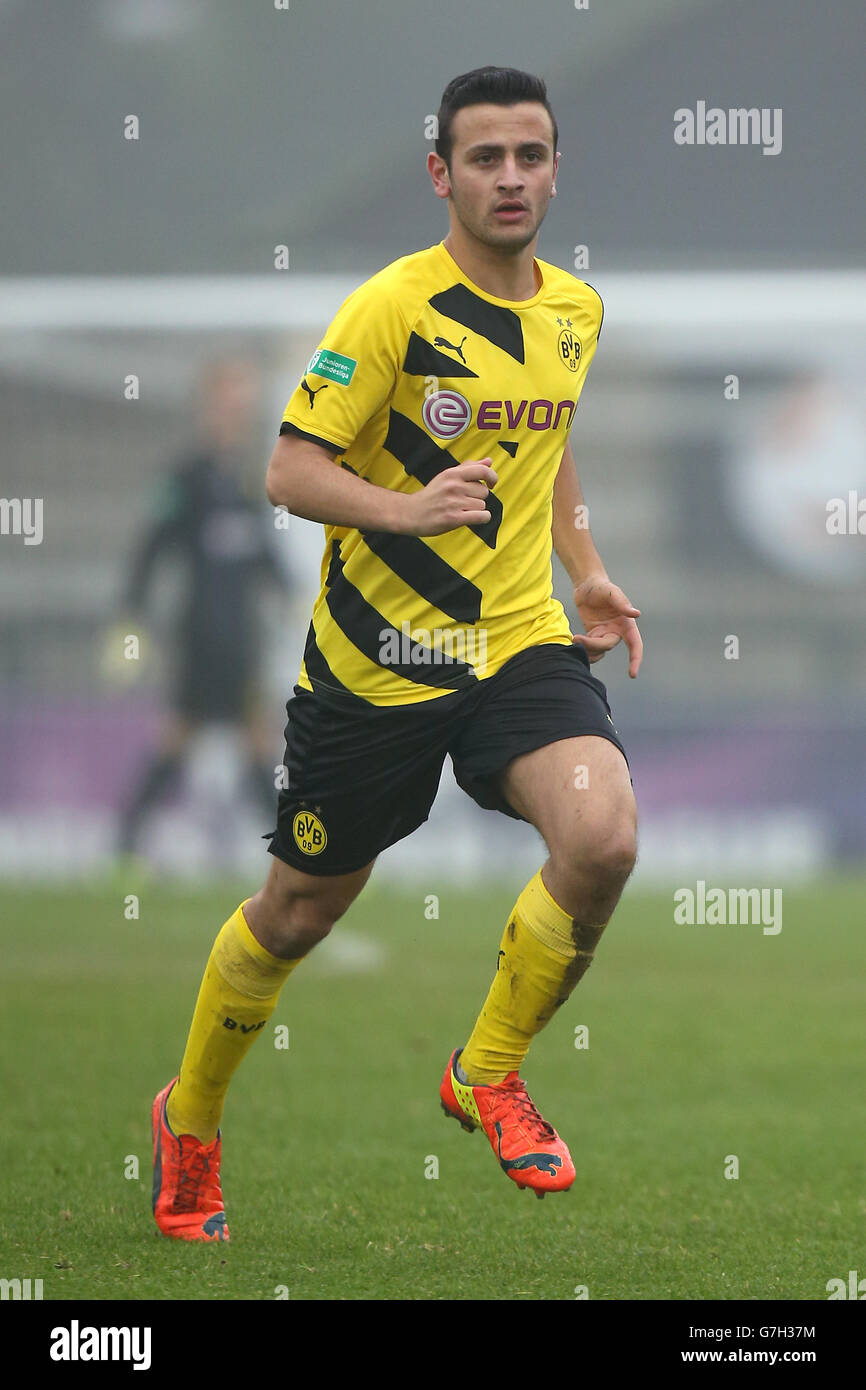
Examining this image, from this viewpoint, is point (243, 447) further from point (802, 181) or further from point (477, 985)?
point (802, 181)

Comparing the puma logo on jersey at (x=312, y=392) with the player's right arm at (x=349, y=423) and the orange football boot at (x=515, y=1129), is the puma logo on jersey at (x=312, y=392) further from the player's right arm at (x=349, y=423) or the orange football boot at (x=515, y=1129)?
the orange football boot at (x=515, y=1129)

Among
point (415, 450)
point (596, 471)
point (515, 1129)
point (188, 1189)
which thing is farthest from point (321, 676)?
point (596, 471)

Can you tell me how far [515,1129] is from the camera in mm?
3688

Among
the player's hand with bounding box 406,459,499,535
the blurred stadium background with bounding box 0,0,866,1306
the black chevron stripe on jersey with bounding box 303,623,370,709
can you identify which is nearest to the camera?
the player's hand with bounding box 406,459,499,535

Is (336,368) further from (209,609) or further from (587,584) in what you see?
(209,609)

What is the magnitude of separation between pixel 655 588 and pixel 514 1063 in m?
11.6

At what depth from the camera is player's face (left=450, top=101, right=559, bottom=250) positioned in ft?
12.4

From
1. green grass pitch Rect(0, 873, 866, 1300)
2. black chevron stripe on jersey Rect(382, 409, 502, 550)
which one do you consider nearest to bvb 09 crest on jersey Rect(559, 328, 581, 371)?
black chevron stripe on jersey Rect(382, 409, 502, 550)

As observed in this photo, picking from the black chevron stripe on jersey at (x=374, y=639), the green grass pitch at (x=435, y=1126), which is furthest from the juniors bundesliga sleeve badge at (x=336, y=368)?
the green grass pitch at (x=435, y=1126)

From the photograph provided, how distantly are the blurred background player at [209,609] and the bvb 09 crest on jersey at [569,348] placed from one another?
7.00 meters

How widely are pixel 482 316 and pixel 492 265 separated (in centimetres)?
11

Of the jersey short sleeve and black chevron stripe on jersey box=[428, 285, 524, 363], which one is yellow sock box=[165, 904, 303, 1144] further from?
black chevron stripe on jersey box=[428, 285, 524, 363]

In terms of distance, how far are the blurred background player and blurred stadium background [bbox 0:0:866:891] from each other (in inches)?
8.6

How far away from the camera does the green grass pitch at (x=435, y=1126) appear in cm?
→ 392
